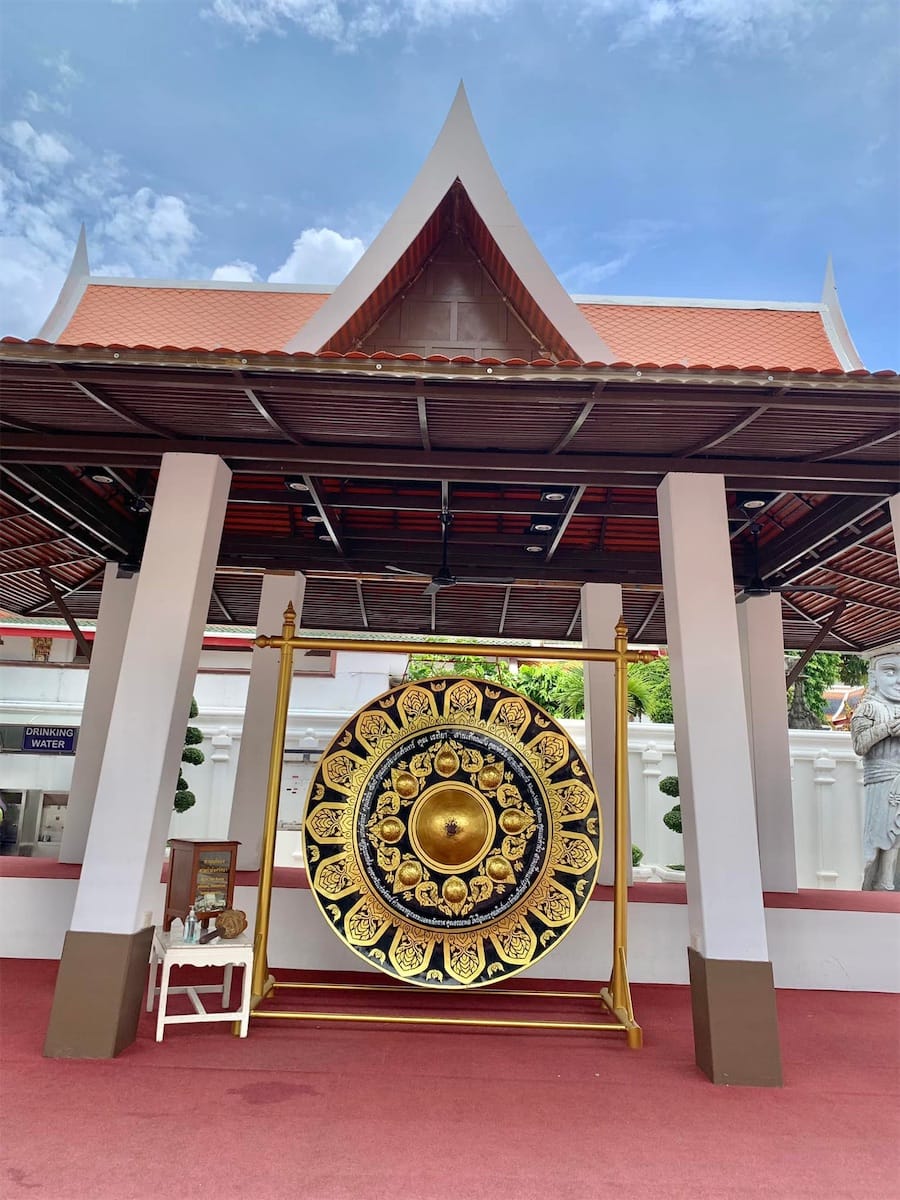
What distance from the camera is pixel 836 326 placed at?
8.97m

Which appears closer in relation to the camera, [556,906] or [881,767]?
[556,906]

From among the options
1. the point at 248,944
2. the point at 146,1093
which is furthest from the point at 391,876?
the point at 146,1093

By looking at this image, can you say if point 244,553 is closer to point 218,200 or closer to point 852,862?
point 852,862

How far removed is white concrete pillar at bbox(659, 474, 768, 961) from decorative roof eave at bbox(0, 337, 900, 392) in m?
1.02

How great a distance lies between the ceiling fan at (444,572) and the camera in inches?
250

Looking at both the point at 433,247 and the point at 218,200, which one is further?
the point at 218,200

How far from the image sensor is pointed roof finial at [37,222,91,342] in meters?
8.69

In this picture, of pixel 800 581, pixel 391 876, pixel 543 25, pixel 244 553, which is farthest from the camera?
pixel 543 25

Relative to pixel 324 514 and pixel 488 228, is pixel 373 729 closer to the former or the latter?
pixel 324 514

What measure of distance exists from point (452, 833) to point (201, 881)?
4.70 feet

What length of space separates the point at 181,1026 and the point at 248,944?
0.58 metres

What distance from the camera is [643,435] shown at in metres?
4.67

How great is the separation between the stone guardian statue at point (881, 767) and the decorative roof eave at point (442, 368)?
22.8 ft

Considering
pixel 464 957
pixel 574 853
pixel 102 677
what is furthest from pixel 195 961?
pixel 102 677
